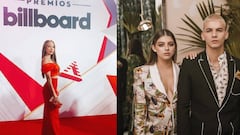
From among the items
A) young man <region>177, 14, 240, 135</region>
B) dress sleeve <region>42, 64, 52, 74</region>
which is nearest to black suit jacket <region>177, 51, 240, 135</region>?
young man <region>177, 14, 240, 135</region>

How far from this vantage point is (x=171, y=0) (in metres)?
3.21

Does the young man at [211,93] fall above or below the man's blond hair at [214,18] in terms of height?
below

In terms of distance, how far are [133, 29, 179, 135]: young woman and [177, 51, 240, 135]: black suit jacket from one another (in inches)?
3.2

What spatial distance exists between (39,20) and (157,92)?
1.17 metres

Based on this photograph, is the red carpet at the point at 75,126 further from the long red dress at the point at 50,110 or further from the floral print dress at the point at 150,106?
the floral print dress at the point at 150,106

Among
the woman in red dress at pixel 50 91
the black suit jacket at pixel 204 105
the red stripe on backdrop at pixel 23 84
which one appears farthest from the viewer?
the black suit jacket at pixel 204 105

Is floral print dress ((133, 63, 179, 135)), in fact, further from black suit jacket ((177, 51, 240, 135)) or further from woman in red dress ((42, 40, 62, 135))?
woman in red dress ((42, 40, 62, 135))

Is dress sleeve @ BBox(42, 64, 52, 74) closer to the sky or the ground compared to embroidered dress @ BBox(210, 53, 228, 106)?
closer to the sky

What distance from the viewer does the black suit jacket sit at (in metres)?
3.05

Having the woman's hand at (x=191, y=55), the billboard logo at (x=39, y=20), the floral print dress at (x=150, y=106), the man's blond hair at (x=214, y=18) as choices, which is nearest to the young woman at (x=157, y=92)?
the floral print dress at (x=150, y=106)

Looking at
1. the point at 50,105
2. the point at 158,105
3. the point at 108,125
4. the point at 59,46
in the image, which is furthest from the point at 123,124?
the point at 59,46

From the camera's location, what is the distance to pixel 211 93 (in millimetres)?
3049

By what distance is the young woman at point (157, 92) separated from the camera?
3068 millimetres

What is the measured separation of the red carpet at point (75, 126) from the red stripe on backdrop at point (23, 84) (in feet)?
Result: 0.47
